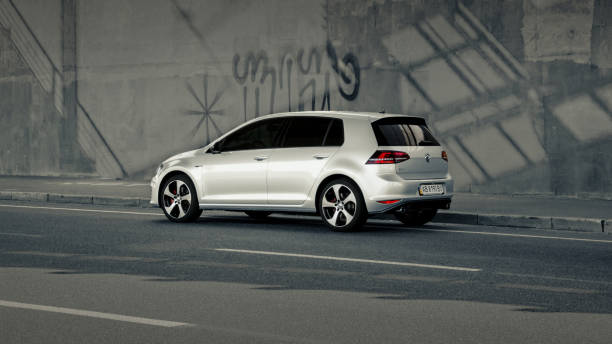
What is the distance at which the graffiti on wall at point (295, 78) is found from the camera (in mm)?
18219

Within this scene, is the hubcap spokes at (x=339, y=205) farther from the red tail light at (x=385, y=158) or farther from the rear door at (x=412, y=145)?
the rear door at (x=412, y=145)

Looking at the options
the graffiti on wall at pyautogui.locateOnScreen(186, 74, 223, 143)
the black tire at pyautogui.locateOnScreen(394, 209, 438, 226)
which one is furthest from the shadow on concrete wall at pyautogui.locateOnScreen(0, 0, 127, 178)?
the black tire at pyautogui.locateOnScreen(394, 209, 438, 226)

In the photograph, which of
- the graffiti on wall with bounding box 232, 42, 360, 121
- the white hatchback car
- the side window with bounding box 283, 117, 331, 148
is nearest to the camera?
the white hatchback car

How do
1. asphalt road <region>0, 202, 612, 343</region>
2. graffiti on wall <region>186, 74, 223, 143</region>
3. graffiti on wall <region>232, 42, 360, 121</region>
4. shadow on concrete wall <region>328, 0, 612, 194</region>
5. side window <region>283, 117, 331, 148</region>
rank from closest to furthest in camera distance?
asphalt road <region>0, 202, 612, 343</region> < side window <region>283, 117, 331, 148</region> < shadow on concrete wall <region>328, 0, 612, 194</region> < graffiti on wall <region>232, 42, 360, 121</region> < graffiti on wall <region>186, 74, 223, 143</region>

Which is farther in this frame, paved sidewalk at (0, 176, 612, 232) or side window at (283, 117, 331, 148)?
paved sidewalk at (0, 176, 612, 232)

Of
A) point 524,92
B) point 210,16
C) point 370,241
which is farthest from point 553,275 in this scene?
point 210,16

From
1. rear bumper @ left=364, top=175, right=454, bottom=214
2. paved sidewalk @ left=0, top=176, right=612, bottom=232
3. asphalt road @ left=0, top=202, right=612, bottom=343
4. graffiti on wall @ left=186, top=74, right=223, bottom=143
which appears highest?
graffiti on wall @ left=186, top=74, right=223, bottom=143

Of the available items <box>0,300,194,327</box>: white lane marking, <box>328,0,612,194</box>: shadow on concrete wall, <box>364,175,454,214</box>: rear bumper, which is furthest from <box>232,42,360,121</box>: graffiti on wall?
<box>0,300,194,327</box>: white lane marking

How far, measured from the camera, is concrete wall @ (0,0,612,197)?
52.4 ft

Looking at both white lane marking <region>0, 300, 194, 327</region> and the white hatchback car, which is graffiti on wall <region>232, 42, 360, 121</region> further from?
white lane marking <region>0, 300, 194, 327</region>

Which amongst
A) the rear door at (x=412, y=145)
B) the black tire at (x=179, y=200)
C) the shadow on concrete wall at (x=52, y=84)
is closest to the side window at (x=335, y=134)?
the rear door at (x=412, y=145)

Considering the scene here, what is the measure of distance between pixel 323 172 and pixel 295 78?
314 inches

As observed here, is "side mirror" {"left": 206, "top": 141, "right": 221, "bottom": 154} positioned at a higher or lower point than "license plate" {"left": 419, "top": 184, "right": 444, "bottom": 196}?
higher

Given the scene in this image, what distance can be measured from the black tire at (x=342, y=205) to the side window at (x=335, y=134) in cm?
51
